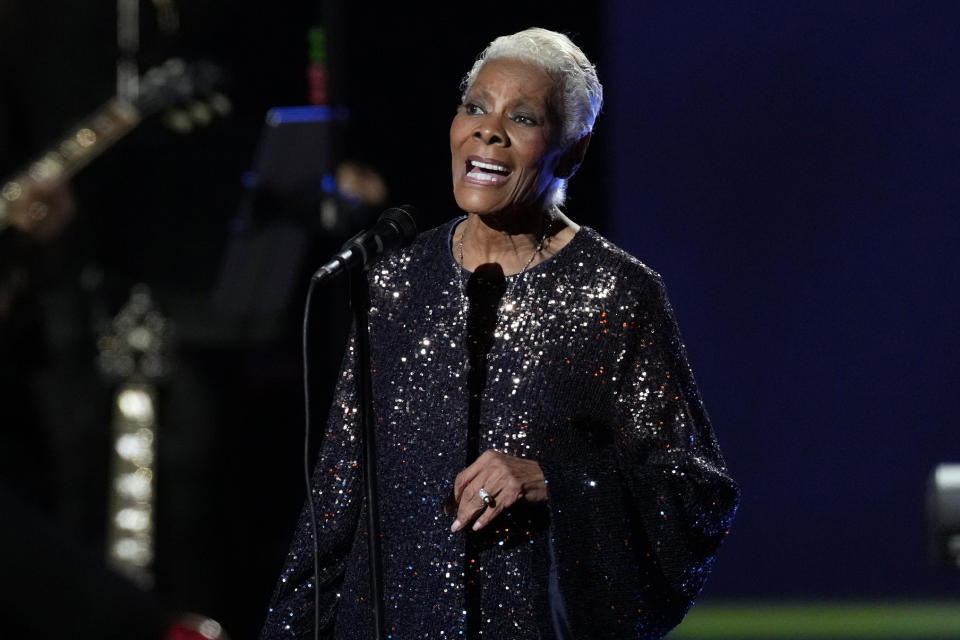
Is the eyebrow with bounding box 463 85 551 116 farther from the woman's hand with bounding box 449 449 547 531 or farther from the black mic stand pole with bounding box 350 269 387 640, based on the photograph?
the woman's hand with bounding box 449 449 547 531

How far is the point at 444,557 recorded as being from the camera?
Result: 2348 millimetres

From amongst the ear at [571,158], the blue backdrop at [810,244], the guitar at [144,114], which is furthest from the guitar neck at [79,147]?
the ear at [571,158]

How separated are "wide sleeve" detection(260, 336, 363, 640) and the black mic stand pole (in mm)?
332

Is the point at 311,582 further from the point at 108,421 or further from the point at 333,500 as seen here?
the point at 108,421

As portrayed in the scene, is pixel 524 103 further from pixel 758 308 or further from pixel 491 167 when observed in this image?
pixel 758 308

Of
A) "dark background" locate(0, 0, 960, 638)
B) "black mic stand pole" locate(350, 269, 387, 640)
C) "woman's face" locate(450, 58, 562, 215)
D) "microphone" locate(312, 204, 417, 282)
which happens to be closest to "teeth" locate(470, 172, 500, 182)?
"woman's face" locate(450, 58, 562, 215)

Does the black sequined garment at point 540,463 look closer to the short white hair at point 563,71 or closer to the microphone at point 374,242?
the short white hair at point 563,71

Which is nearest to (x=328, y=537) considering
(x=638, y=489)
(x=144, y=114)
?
(x=638, y=489)

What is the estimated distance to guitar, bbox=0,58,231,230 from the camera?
596cm

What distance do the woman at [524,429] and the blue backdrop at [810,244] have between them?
9.31 feet

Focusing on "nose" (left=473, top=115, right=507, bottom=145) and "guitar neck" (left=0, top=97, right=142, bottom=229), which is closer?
"nose" (left=473, top=115, right=507, bottom=145)

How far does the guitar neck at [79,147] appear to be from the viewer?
578cm

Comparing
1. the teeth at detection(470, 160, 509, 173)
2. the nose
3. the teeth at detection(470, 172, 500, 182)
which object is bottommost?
the teeth at detection(470, 172, 500, 182)

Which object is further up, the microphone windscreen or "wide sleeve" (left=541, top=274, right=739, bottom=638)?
the microphone windscreen
